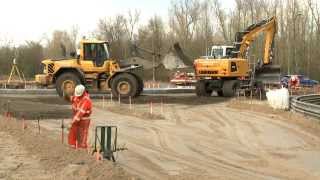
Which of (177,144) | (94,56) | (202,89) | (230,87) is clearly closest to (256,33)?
(230,87)

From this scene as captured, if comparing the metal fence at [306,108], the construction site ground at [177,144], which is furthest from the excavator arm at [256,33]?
the metal fence at [306,108]

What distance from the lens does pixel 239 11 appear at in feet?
275

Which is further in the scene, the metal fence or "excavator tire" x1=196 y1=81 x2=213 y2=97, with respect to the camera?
"excavator tire" x1=196 y1=81 x2=213 y2=97

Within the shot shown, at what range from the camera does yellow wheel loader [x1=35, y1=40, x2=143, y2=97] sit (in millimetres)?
31375

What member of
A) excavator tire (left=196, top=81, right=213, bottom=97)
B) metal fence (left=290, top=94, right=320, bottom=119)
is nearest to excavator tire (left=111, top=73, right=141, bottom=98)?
excavator tire (left=196, top=81, right=213, bottom=97)

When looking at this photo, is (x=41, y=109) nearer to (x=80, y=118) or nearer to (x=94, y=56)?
(x=94, y=56)

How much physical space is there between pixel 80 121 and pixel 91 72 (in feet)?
58.9

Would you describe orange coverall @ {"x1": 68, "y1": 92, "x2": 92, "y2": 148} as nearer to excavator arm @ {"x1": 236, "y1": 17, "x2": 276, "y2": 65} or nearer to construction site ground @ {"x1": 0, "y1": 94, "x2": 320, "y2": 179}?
construction site ground @ {"x1": 0, "y1": 94, "x2": 320, "y2": 179}

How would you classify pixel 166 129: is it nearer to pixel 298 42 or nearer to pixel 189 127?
pixel 189 127

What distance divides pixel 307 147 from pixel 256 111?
31.6ft

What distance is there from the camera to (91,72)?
32.1 metres

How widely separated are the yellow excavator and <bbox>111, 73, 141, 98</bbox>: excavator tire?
5.28 metres

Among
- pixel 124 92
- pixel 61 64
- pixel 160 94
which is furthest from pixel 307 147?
pixel 160 94

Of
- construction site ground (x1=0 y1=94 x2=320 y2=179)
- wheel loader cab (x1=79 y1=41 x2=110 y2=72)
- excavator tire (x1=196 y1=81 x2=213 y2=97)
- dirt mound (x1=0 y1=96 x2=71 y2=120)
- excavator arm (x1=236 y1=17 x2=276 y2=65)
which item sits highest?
excavator arm (x1=236 y1=17 x2=276 y2=65)
